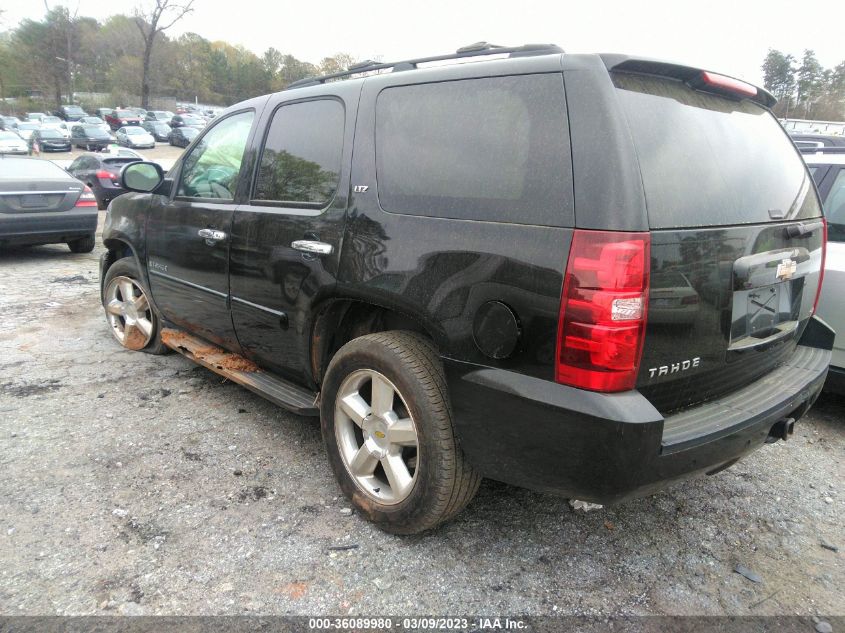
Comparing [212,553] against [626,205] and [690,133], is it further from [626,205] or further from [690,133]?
[690,133]

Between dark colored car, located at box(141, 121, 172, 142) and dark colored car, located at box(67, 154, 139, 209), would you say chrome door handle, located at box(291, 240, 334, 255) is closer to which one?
dark colored car, located at box(67, 154, 139, 209)

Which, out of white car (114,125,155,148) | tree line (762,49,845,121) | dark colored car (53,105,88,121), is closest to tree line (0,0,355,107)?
dark colored car (53,105,88,121)

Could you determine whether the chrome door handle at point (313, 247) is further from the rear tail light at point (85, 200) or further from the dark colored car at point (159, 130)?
the dark colored car at point (159, 130)

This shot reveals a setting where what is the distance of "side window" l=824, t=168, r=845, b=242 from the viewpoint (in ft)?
12.9

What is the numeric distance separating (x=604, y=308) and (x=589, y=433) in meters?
0.40

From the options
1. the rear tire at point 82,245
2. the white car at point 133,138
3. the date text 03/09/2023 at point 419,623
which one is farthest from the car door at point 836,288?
the white car at point 133,138

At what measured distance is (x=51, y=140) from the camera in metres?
34.4

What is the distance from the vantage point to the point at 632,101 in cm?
204

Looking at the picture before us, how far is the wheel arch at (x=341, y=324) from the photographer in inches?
108

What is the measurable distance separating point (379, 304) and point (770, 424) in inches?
63.8

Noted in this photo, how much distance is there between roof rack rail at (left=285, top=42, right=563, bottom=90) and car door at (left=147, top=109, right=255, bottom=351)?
561 millimetres

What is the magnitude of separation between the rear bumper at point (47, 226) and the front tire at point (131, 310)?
4367 mm

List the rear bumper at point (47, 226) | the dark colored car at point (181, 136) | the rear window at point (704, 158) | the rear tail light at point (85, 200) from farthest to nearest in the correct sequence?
the dark colored car at point (181, 136) → the rear tail light at point (85, 200) → the rear bumper at point (47, 226) → the rear window at point (704, 158)

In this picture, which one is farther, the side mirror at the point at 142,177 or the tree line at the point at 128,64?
the tree line at the point at 128,64
